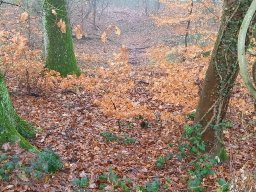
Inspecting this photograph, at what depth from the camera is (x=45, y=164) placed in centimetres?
503

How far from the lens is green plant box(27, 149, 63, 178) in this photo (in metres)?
4.90

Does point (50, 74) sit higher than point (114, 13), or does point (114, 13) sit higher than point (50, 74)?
point (114, 13)

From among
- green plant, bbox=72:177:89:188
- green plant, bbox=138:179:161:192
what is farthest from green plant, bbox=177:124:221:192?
green plant, bbox=72:177:89:188

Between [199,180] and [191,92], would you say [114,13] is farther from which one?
[199,180]

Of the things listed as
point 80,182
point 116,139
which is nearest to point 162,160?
point 116,139

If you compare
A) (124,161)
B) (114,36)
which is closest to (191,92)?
(124,161)

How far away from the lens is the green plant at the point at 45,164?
4.90m

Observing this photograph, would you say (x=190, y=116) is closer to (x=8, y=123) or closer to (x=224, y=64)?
(x=224, y=64)

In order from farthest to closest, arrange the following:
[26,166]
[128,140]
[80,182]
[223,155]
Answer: [128,140] → [223,155] → [26,166] → [80,182]

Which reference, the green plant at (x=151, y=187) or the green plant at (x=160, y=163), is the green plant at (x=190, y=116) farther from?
the green plant at (x=151, y=187)

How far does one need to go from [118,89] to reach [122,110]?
1.22 m

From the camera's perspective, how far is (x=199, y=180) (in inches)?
206

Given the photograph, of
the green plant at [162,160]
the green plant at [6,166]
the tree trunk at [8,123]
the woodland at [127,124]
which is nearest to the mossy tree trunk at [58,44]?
the woodland at [127,124]

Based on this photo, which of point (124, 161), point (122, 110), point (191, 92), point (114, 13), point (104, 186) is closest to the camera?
point (104, 186)
